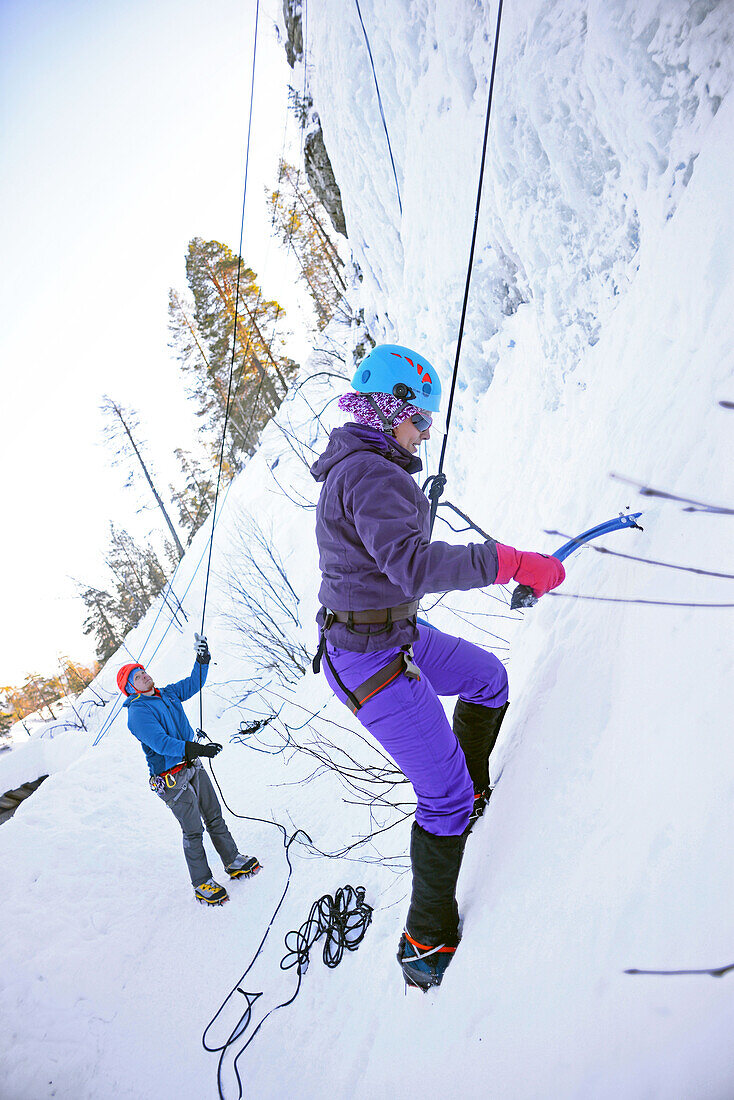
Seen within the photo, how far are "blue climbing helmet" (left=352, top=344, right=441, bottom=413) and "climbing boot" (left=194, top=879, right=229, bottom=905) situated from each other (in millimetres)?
4240

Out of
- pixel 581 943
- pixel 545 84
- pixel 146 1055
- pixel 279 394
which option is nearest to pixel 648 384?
pixel 581 943

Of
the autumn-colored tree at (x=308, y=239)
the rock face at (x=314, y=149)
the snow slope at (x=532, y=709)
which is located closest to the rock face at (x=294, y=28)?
the rock face at (x=314, y=149)

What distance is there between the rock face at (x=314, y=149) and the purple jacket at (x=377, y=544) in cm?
956

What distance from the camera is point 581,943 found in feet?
5.11

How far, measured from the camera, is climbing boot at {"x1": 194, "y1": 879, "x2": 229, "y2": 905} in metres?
4.52

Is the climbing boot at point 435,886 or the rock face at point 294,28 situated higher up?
the rock face at point 294,28

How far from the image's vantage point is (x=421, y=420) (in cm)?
225

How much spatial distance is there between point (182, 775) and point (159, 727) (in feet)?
1.43

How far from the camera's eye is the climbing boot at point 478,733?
8.14 feet

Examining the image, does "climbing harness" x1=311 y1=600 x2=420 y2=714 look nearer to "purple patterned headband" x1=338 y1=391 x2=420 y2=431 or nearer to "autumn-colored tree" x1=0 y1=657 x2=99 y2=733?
"purple patterned headband" x1=338 y1=391 x2=420 y2=431

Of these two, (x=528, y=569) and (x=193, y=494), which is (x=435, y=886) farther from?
(x=193, y=494)

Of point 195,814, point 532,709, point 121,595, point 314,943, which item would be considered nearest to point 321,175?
point 195,814

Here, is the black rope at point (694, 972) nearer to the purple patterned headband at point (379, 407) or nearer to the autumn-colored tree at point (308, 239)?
the purple patterned headband at point (379, 407)

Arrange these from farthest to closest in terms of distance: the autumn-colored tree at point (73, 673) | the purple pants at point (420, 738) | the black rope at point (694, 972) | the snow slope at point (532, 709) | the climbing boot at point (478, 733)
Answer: the autumn-colored tree at point (73, 673) → the climbing boot at point (478, 733) → the purple pants at point (420, 738) → the snow slope at point (532, 709) → the black rope at point (694, 972)
